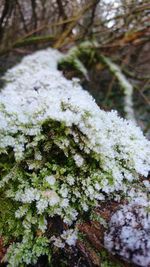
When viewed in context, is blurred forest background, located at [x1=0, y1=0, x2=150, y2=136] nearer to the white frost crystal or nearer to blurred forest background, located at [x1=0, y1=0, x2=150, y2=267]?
blurred forest background, located at [x1=0, y1=0, x2=150, y2=267]

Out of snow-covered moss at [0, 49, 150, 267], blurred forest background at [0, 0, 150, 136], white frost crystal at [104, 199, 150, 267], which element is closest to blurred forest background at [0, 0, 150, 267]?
blurred forest background at [0, 0, 150, 136]

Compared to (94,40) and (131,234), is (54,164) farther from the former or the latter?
(94,40)

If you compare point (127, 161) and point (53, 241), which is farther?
point (127, 161)

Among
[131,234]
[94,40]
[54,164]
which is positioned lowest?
[131,234]

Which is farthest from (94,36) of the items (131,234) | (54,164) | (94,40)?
(131,234)

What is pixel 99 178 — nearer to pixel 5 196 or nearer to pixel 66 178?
pixel 66 178

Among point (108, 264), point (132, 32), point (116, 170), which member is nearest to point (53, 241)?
point (108, 264)

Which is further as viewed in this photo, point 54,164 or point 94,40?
point 94,40
